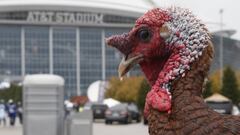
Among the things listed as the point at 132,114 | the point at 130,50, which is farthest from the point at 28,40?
the point at 130,50

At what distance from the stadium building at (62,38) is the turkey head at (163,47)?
334 feet

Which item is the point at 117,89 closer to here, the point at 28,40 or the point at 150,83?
the point at 28,40

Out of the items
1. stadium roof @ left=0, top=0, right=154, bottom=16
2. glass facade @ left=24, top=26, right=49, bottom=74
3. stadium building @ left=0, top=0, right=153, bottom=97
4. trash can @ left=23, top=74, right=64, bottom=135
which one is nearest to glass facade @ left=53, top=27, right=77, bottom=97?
stadium building @ left=0, top=0, right=153, bottom=97

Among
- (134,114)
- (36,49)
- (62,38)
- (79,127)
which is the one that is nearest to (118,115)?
(134,114)

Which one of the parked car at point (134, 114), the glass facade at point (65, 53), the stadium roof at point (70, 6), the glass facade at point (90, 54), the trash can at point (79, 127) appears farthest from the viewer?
the glass facade at point (90, 54)

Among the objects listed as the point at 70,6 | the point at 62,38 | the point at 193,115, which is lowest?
the point at 193,115

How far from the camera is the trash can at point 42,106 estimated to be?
15.5m

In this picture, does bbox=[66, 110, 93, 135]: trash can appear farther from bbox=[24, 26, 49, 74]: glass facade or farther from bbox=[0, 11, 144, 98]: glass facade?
bbox=[24, 26, 49, 74]: glass facade

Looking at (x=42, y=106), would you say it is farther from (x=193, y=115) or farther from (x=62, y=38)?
(x=62, y=38)

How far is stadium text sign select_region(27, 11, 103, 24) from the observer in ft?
347

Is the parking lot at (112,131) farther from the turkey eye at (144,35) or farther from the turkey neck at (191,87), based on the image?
the turkey neck at (191,87)

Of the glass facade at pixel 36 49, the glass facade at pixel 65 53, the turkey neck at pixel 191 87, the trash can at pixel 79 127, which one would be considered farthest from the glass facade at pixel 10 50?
the turkey neck at pixel 191 87

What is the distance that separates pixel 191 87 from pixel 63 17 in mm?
104844

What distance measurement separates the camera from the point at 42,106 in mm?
15703
